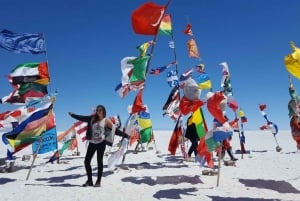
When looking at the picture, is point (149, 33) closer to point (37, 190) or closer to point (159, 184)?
point (159, 184)

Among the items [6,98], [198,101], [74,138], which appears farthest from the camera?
[74,138]

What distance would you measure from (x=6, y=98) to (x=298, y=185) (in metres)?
9.80

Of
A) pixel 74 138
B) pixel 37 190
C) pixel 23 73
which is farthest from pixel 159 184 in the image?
pixel 74 138

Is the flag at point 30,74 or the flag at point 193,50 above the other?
the flag at point 193,50

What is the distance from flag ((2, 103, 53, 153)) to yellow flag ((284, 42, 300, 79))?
6779mm

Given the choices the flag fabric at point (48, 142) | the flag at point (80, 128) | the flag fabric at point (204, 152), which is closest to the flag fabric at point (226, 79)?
the flag fabric at point (204, 152)

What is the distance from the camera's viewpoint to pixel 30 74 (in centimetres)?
1197

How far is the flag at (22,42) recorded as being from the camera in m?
11.7

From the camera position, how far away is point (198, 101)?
31.0ft

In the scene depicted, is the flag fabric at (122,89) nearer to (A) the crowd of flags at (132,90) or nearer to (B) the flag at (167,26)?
(A) the crowd of flags at (132,90)

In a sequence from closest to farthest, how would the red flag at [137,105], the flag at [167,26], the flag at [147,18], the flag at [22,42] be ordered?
the flag at [147,18] → the red flag at [137,105] → the flag at [22,42] → the flag at [167,26]

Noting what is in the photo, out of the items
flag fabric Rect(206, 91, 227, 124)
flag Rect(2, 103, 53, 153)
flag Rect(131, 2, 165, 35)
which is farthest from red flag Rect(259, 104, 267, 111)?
flag Rect(2, 103, 53, 153)

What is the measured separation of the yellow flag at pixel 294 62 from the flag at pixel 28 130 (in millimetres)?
6779

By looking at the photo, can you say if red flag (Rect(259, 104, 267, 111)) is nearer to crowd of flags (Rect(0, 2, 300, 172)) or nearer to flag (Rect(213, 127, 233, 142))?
crowd of flags (Rect(0, 2, 300, 172))
